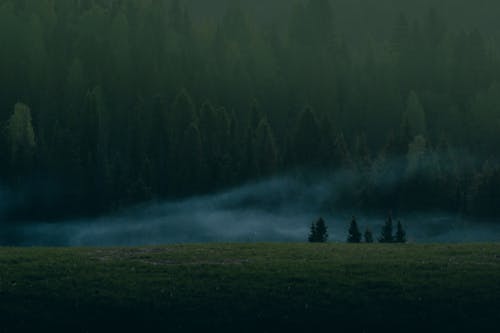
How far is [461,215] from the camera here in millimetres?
99562

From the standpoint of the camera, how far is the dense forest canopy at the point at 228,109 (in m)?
107

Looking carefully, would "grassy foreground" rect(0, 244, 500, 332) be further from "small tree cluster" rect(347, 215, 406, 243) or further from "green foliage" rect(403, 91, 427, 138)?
"green foliage" rect(403, 91, 427, 138)

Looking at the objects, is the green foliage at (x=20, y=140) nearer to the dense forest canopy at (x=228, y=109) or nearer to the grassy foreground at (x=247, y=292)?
the dense forest canopy at (x=228, y=109)

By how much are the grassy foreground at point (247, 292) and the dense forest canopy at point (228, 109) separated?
1936 inches

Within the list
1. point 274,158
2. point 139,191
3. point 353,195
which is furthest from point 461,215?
point 139,191

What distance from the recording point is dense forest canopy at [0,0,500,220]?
106938 mm

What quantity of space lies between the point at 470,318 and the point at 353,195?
6020cm

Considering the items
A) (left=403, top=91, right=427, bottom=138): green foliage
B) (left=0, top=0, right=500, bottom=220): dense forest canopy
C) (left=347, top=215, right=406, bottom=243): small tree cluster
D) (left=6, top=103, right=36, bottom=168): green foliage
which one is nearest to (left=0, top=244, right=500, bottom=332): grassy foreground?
(left=347, top=215, right=406, bottom=243): small tree cluster

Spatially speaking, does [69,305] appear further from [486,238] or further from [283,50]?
[283,50]

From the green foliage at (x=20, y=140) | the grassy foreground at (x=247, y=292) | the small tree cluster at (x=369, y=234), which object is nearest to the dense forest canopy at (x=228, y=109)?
the green foliage at (x=20, y=140)

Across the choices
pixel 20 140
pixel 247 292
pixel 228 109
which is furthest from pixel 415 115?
pixel 247 292

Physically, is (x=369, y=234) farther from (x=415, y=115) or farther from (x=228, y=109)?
(x=228, y=109)

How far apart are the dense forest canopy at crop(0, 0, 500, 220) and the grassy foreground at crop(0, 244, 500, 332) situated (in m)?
49.2

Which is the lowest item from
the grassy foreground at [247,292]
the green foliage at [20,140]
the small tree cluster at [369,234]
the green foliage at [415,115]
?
the grassy foreground at [247,292]
